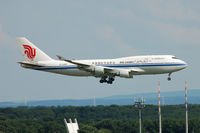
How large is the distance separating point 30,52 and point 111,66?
19093 millimetres

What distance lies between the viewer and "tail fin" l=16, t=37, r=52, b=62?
107 m

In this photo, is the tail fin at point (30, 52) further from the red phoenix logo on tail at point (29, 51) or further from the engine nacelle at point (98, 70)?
the engine nacelle at point (98, 70)

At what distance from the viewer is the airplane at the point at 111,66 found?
96.4m

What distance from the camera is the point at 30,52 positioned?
354 ft

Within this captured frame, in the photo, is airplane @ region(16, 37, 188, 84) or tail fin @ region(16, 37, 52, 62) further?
tail fin @ region(16, 37, 52, 62)

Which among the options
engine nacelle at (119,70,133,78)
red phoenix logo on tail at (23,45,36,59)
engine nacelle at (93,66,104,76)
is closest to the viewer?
engine nacelle at (119,70,133,78)

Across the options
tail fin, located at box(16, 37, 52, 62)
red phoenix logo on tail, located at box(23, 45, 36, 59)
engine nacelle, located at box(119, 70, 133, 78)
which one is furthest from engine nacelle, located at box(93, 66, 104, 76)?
red phoenix logo on tail, located at box(23, 45, 36, 59)

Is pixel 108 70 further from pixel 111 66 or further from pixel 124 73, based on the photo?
pixel 124 73

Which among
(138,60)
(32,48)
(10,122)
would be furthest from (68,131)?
(138,60)

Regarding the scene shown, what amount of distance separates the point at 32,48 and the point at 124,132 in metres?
76.2

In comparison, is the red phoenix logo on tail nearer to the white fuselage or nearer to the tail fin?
the tail fin

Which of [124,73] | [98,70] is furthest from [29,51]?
[124,73]

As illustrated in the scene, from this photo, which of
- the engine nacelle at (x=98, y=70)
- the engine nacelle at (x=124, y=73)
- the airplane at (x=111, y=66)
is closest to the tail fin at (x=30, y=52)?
the airplane at (x=111, y=66)

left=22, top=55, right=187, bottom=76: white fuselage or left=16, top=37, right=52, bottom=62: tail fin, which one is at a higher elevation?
left=16, top=37, right=52, bottom=62: tail fin
